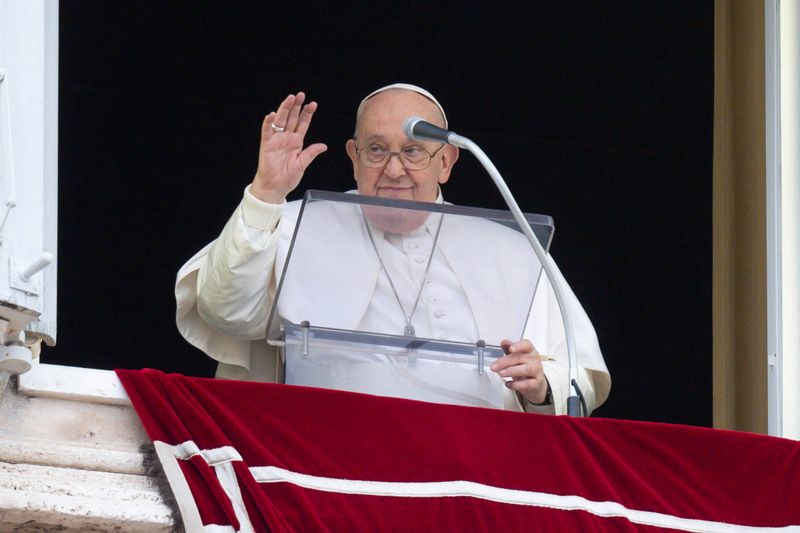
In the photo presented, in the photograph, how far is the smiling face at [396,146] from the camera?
4680mm

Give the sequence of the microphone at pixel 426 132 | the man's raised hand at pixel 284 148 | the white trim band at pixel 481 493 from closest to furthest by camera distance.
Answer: the white trim band at pixel 481 493, the microphone at pixel 426 132, the man's raised hand at pixel 284 148

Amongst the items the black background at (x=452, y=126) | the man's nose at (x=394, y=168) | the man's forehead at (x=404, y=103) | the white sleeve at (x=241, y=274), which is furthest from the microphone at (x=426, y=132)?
the black background at (x=452, y=126)

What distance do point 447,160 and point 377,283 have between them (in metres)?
0.88

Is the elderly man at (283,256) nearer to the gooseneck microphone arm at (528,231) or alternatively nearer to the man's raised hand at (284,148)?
the man's raised hand at (284,148)

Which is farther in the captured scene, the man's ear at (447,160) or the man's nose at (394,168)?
the man's ear at (447,160)

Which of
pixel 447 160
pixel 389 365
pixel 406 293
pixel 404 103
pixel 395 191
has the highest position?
pixel 404 103

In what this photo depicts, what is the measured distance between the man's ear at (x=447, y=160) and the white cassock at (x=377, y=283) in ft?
2.05

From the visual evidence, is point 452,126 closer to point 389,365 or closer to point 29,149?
point 389,365

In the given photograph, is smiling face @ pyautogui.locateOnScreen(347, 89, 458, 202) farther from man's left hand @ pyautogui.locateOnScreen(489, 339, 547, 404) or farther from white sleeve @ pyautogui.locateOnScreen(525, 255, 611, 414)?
man's left hand @ pyautogui.locateOnScreen(489, 339, 547, 404)

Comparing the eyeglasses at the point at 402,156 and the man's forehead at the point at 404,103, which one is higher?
the man's forehead at the point at 404,103

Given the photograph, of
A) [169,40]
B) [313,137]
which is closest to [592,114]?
[313,137]

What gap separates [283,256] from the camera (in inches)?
175

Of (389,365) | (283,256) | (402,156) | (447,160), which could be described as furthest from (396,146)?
(389,365)

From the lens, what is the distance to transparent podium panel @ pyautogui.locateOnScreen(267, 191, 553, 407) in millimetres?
4008
